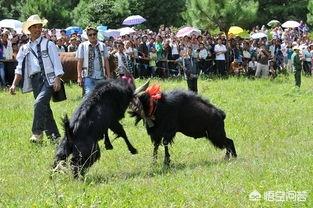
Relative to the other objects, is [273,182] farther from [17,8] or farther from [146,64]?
[17,8]

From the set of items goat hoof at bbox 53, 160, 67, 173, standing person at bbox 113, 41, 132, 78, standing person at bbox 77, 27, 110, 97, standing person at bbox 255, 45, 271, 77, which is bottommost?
standing person at bbox 255, 45, 271, 77

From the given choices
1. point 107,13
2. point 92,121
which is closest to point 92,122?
Result: point 92,121

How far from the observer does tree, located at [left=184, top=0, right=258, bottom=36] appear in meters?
30.7

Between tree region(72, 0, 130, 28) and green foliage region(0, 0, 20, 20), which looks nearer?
tree region(72, 0, 130, 28)

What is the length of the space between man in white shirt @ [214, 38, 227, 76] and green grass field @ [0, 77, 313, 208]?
30.2 feet

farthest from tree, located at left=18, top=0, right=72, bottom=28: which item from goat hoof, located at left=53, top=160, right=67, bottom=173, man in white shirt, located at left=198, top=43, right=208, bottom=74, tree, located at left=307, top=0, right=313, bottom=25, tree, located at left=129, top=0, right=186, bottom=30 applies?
goat hoof, located at left=53, top=160, right=67, bottom=173

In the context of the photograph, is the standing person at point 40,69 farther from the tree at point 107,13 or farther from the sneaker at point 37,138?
the tree at point 107,13

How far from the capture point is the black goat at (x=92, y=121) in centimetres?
750

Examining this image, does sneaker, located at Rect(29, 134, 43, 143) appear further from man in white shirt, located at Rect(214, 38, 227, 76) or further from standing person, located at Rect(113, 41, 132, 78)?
man in white shirt, located at Rect(214, 38, 227, 76)

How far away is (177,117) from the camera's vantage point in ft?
28.6

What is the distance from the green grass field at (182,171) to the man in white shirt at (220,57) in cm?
920

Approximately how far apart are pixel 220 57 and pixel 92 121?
52.0ft

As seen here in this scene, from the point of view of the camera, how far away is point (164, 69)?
22.3m

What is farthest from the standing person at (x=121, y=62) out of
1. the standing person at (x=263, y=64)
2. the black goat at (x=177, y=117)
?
the standing person at (x=263, y=64)
